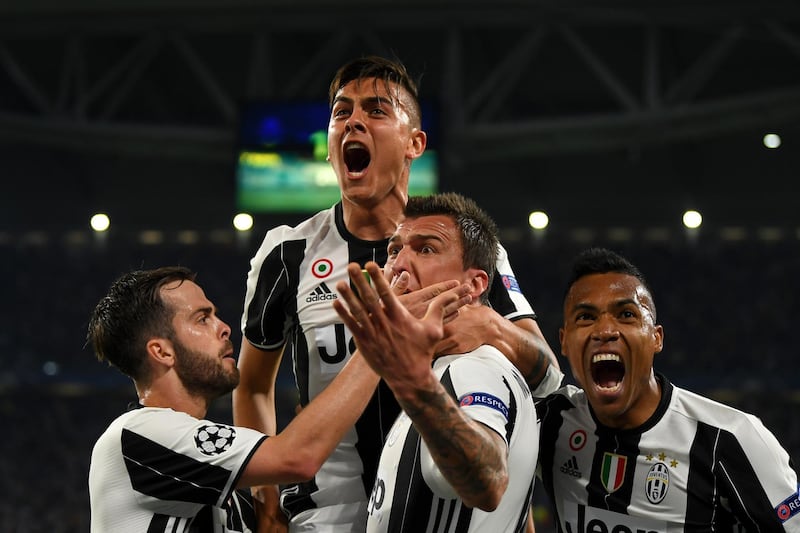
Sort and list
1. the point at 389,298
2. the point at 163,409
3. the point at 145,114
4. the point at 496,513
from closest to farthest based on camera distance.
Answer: the point at 389,298 → the point at 496,513 → the point at 163,409 → the point at 145,114

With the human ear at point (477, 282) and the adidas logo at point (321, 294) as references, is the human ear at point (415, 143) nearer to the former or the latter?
the adidas logo at point (321, 294)

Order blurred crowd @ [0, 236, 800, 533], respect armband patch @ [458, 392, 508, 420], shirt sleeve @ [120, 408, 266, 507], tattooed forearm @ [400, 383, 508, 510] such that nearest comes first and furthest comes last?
tattooed forearm @ [400, 383, 508, 510] < respect armband patch @ [458, 392, 508, 420] < shirt sleeve @ [120, 408, 266, 507] < blurred crowd @ [0, 236, 800, 533]

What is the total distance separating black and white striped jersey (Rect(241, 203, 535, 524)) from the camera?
3.39 metres

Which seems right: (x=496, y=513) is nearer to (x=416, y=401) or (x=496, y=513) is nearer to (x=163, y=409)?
(x=416, y=401)

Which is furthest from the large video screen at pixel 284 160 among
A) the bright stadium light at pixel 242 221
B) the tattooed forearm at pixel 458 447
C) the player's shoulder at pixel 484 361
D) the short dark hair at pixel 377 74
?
the tattooed forearm at pixel 458 447

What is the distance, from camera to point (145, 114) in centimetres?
1811

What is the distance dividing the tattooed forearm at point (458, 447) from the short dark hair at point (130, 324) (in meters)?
1.50

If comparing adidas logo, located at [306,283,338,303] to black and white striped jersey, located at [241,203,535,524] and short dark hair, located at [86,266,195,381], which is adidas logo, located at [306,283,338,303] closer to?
black and white striped jersey, located at [241,203,535,524]

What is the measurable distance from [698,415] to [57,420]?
19.6m

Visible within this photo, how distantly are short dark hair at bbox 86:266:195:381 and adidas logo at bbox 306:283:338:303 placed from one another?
52cm

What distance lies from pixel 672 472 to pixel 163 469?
1.80 metres

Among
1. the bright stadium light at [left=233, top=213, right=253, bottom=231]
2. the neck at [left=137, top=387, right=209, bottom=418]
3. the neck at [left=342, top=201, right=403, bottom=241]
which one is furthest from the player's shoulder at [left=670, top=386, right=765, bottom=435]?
the bright stadium light at [left=233, top=213, right=253, bottom=231]

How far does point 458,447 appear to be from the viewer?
2389 mm

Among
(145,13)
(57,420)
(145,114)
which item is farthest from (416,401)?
(57,420)
